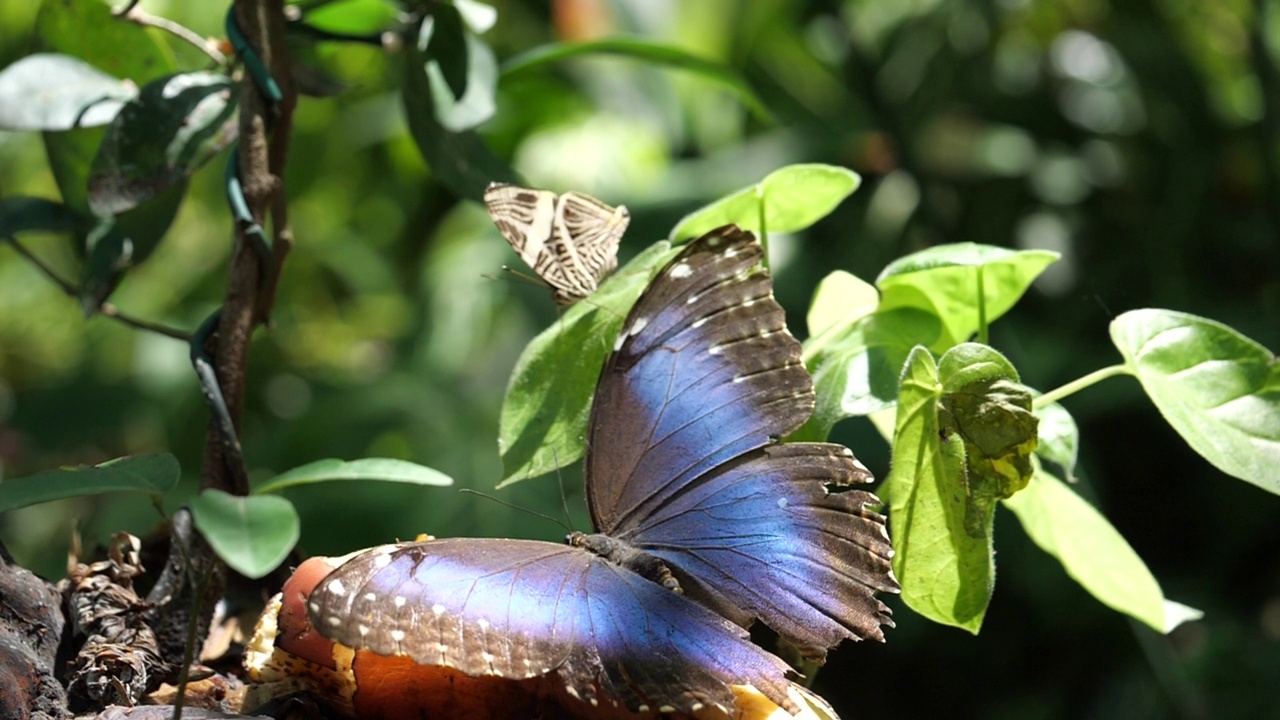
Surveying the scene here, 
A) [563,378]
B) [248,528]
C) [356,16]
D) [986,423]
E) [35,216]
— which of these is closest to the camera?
[248,528]

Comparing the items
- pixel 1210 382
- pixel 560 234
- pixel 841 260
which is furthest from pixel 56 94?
pixel 841 260

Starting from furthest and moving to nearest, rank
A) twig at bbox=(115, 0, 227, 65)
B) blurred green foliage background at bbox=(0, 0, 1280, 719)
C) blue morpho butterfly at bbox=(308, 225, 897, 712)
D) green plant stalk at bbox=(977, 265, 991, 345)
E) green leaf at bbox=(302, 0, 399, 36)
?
blurred green foliage background at bbox=(0, 0, 1280, 719)
green leaf at bbox=(302, 0, 399, 36)
twig at bbox=(115, 0, 227, 65)
green plant stalk at bbox=(977, 265, 991, 345)
blue morpho butterfly at bbox=(308, 225, 897, 712)

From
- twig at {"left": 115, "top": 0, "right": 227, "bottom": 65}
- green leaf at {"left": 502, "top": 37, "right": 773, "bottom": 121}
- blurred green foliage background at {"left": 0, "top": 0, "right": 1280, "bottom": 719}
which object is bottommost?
blurred green foliage background at {"left": 0, "top": 0, "right": 1280, "bottom": 719}

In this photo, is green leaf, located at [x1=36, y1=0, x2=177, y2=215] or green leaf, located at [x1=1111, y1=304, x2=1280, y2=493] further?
green leaf, located at [x1=36, y1=0, x2=177, y2=215]

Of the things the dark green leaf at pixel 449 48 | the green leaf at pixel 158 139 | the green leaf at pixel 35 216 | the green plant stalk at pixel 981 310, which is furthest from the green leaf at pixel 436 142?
the green plant stalk at pixel 981 310

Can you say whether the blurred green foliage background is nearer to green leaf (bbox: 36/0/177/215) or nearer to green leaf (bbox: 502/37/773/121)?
green leaf (bbox: 502/37/773/121)

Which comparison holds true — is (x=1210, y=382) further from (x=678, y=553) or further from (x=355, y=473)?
(x=355, y=473)

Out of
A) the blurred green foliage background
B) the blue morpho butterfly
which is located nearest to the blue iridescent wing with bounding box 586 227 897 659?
the blue morpho butterfly
